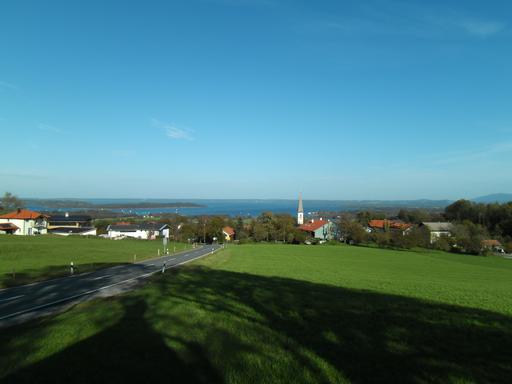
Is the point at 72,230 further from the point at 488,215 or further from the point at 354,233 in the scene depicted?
the point at 488,215

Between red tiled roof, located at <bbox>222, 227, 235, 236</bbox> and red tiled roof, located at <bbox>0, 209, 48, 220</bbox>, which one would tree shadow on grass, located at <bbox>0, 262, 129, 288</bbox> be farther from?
red tiled roof, located at <bbox>222, 227, 235, 236</bbox>

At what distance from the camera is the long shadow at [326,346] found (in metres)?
5.32

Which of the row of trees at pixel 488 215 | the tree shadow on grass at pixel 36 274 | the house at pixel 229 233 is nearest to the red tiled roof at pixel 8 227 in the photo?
the house at pixel 229 233

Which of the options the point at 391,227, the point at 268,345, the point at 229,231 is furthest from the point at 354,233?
the point at 268,345

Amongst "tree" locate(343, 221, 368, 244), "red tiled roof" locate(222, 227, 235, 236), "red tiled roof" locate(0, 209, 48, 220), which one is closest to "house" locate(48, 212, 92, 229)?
"red tiled roof" locate(0, 209, 48, 220)

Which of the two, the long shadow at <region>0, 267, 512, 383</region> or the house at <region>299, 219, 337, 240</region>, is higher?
the long shadow at <region>0, 267, 512, 383</region>

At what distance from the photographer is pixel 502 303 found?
1224cm

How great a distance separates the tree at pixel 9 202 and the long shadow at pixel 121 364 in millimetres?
124250

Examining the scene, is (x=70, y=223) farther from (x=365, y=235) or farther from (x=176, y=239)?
(x=365, y=235)

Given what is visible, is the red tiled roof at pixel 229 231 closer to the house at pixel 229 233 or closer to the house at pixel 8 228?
the house at pixel 229 233

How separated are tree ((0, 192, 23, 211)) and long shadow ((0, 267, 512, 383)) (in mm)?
122493

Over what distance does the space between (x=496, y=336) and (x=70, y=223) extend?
12668 cm

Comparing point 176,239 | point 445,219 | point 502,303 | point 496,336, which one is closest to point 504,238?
point 445,219

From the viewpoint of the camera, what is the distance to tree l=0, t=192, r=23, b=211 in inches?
4210
